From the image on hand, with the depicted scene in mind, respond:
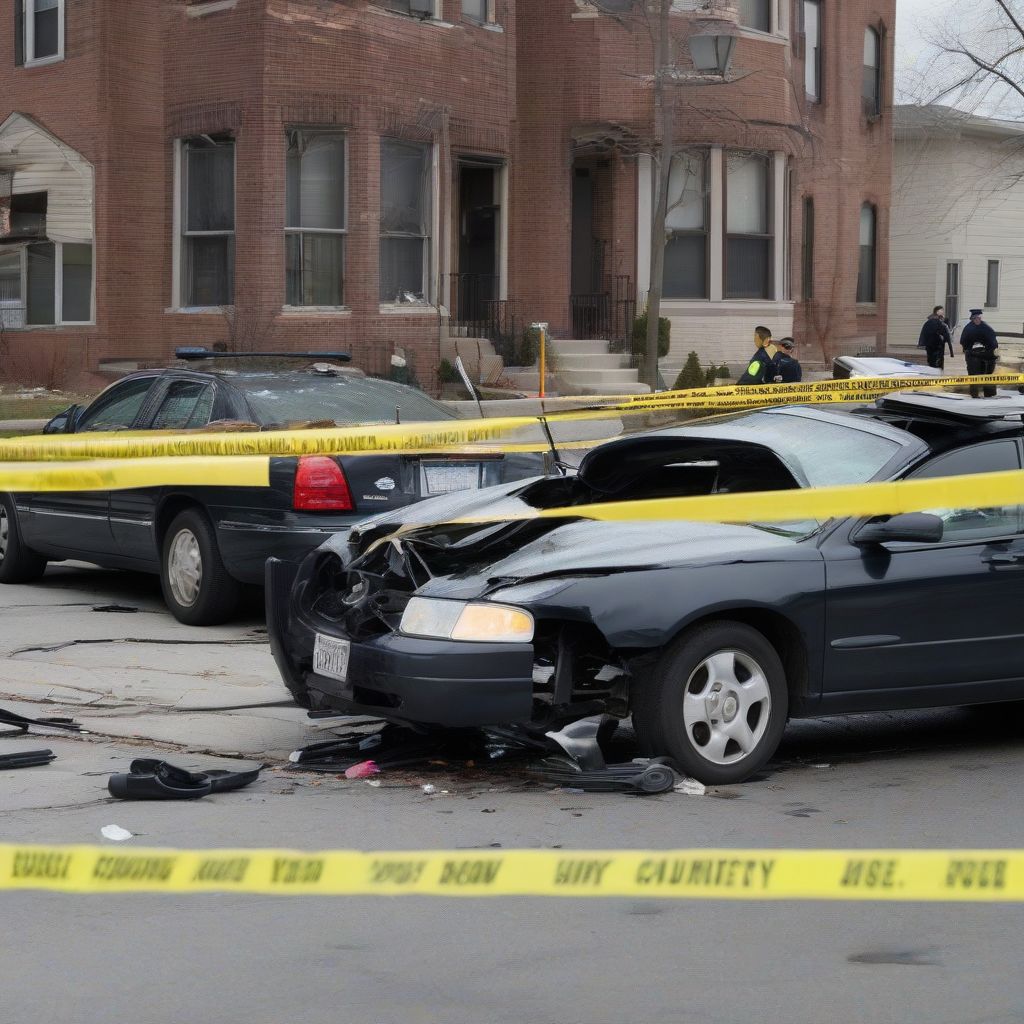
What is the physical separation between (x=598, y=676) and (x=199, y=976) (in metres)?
2.45

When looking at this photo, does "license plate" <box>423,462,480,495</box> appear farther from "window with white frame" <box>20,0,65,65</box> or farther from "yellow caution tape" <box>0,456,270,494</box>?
"window with white frame" <box>20,0,65,65</box>

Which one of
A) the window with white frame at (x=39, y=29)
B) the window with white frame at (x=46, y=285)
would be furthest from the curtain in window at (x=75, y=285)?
the window with white frame at (x=39, y=29)

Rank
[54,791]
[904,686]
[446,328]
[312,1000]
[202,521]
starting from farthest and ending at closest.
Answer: [446,328]
[202,521]
[904,686]
[54,791]
[312,1000]

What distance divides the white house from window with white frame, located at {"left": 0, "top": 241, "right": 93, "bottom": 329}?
22403 mm

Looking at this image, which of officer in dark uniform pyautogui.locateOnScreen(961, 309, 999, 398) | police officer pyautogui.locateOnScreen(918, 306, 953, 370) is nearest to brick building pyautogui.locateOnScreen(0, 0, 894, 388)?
officer in dark uniform pyautogui.locateOnScreen(961, 309, 999, 398)

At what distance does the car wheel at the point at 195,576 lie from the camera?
9.80m

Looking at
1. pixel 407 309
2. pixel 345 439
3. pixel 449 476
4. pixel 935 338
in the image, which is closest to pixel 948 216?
pixel 935 338

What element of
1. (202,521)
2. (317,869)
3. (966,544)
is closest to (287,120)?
(202,521)

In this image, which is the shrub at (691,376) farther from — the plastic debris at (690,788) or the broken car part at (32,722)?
the plastic debris at (690,788)

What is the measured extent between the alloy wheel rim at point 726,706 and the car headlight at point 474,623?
2.22 ft

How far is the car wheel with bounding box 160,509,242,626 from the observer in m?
9.80

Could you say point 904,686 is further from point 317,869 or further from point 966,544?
point 317,869

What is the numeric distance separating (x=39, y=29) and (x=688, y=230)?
990cm

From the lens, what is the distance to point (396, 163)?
74.5ft
